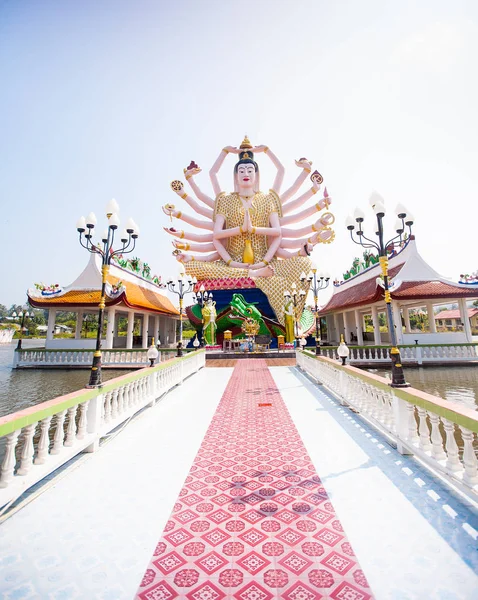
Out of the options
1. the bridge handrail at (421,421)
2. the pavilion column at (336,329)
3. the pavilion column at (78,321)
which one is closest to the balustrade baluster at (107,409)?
the bridge handrail at (421,421)

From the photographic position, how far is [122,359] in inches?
573

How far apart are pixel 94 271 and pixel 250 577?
16.9 m

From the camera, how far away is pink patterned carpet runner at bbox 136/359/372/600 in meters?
1.77

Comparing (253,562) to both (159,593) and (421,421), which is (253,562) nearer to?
(159,593)

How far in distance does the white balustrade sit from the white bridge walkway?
213 mm

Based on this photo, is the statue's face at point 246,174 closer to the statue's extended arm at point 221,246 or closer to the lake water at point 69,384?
the statue's extended arm at point 221,246

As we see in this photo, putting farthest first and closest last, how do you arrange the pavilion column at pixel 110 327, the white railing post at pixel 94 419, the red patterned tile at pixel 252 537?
1. the pavilion column at pixel 110 327
2. the white railing post at pixel 94 419
3. the red patterned tile at pixel 252 537

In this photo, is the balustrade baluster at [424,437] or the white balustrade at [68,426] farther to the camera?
the balustrade baluster at [424,437]

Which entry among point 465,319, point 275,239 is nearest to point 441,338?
point 465,319

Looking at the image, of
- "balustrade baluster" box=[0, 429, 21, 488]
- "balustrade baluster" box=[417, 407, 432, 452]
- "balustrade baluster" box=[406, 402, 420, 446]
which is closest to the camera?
"balustrade baluster" box=[0, 429, 21, 488]

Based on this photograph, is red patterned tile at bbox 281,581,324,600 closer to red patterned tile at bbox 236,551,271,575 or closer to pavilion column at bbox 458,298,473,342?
red patterned tile at bbox 236,551,271,575

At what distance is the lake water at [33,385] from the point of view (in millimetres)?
7379

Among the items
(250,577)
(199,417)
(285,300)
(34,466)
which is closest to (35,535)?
(34,466)

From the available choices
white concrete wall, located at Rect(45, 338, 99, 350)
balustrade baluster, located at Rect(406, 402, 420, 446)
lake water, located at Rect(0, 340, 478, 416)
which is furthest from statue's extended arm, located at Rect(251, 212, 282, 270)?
balustrade baluster, located at Rect(406, 402, 420, 446)
